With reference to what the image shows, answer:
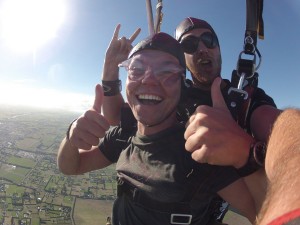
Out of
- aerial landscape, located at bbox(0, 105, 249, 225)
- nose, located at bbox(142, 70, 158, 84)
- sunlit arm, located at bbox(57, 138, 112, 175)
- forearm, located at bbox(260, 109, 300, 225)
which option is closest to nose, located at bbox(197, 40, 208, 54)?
nose, located at bbox(142, 70, 158, 84)

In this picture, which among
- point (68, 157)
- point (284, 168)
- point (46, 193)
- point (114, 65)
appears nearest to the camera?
point (284, 168)

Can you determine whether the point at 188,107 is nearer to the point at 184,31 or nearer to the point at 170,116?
the point at 170,116

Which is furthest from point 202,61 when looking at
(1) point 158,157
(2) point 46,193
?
(2) point 46,193

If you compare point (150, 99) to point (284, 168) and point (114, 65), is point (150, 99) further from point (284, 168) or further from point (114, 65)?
point (284, 168)

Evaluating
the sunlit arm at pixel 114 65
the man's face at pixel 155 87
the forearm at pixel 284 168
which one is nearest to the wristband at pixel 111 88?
the sunlit arm at pixel 114 65

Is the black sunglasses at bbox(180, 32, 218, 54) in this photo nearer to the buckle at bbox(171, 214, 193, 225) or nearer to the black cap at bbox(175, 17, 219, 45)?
the black cap at bbox(175, 17, 219, 45)

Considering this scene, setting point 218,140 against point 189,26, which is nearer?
point 218,140

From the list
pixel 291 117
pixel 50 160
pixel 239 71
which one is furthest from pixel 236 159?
pixel 50 160
